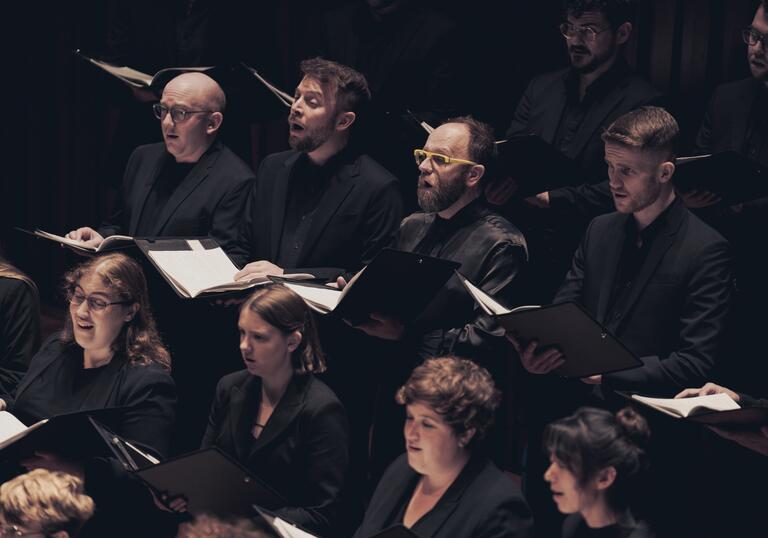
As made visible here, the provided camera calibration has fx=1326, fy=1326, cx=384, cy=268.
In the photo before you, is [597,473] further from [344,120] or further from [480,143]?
[344,120]

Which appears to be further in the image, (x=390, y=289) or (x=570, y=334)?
(x=390, y=289)

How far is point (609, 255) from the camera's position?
3.24 metres

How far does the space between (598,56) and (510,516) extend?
4.83 ft

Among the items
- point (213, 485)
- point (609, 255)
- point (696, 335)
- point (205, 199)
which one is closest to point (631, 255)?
point (609, 255)

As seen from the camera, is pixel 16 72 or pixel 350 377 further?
pixel 16 72

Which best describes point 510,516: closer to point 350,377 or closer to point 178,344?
point 350,377

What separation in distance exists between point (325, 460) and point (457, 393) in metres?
0.44

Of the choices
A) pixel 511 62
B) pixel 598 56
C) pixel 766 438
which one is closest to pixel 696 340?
pixel 766 438

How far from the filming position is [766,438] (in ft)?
8.68

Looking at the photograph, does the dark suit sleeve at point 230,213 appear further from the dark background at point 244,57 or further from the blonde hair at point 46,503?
the blonde hair at point 46,503

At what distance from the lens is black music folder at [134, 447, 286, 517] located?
2.78m

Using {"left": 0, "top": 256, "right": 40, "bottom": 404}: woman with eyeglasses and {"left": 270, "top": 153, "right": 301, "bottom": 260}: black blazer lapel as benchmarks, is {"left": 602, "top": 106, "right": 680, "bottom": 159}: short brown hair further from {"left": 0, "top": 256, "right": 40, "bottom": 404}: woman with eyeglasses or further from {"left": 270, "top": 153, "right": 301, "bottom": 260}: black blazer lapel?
{"left": 0, "top": 256, "right": 40, "bottom": 404}: woman with eyeglasses

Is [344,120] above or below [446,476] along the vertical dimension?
above

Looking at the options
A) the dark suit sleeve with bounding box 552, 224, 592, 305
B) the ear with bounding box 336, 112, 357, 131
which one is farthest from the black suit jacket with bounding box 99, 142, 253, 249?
the dark suit sleeve with bounding box 552, 224, 592, 305
